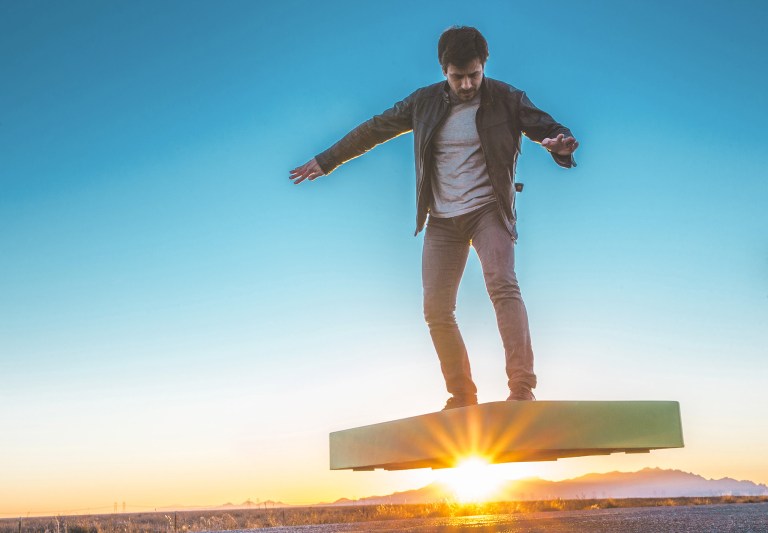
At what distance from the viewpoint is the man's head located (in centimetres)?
441

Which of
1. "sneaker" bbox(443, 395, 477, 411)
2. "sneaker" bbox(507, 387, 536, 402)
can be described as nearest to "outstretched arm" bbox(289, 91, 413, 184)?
"sneaker" bbox(443, 395, 477, 411)

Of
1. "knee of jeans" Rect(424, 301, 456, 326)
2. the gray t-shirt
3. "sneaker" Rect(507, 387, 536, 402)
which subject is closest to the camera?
"sneaker" Rect(507, 387, 536, 402)

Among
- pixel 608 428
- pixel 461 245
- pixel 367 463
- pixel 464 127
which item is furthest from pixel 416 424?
pixel 464 127

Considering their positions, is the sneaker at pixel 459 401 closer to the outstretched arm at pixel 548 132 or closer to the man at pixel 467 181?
the man at pixel 467 181

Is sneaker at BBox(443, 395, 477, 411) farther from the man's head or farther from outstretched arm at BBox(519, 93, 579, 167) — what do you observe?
the man's head

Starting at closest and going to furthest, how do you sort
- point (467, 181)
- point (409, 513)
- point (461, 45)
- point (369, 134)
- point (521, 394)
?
point (521, 394), point (461, 45), point (467, 181), point (369, 134), point (409, 513)

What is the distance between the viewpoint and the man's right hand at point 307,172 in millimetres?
5461

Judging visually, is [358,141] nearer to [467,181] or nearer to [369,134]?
[369,134]

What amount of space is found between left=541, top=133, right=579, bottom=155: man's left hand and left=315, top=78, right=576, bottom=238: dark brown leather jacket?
0.25ft

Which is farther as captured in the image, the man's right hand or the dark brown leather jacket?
the man's right hand

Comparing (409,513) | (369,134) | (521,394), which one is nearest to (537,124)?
(369,134)

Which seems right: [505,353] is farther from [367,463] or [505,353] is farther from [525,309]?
[367,463]

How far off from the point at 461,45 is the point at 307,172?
1.62m

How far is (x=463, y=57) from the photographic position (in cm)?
446
